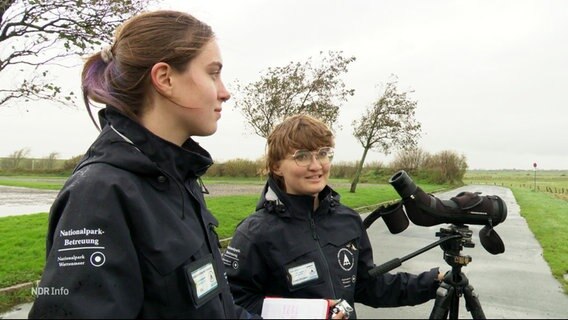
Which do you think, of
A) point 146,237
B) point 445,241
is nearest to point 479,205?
point 445,241

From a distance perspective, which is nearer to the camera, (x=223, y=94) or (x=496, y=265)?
(x=223, y=94)

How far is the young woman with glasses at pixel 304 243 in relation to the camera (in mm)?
2170

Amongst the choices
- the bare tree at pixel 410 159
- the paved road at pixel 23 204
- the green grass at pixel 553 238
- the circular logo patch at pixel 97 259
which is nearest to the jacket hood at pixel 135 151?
the circular logo patch at pixel 97 259

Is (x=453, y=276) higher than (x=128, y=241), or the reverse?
(x=128, y=241)

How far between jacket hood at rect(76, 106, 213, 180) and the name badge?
0.30m

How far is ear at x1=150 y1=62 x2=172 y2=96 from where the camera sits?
4.58 ft

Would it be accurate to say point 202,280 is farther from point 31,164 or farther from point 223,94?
point 31,164

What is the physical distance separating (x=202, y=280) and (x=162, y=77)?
2.18ft

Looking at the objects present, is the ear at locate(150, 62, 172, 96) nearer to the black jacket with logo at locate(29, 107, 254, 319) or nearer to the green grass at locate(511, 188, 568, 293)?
the black jacket with logo at locate(29, 107, 254, 319)

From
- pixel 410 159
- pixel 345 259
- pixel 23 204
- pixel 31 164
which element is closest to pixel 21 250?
pixel 345 259

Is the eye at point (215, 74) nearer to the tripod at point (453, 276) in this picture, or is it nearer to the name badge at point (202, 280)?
the name badge at point (202, 280)

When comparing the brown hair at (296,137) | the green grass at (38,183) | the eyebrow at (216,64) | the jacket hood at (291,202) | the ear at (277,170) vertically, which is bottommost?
the green grass at (38,183)

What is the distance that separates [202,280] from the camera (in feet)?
4.19

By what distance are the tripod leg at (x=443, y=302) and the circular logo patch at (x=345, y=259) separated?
66cm
